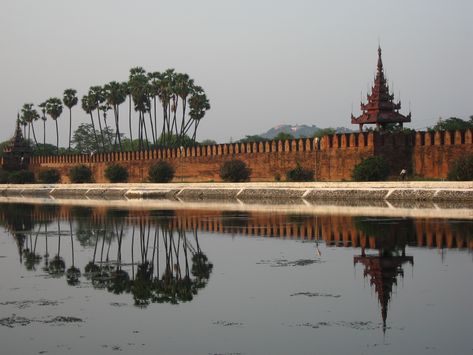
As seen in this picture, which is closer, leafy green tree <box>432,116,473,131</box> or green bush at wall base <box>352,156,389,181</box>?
green bush at wall base <box>352,156,389,181</box>

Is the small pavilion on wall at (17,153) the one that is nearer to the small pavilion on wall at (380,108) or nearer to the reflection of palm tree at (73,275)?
the small pavilion on wall at (380,108)

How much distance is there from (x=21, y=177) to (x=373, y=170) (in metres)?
37.1

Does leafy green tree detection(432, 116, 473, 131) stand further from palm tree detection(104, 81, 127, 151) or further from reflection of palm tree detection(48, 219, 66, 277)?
reflection of palm tree detection(48, 219, 66, 277)

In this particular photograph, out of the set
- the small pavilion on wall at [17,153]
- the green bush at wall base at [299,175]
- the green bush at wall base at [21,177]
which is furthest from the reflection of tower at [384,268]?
the small pavilion on wall at [17,153]

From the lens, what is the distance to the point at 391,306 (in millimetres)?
9609

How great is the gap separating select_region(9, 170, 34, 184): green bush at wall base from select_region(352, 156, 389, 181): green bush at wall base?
3597 cm

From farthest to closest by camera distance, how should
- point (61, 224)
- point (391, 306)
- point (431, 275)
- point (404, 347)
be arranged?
point (61, 224) → point (431, 275) → point (391, 306) → point (404, 347)

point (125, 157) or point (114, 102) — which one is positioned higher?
point (114, 102)

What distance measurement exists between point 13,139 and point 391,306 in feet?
241

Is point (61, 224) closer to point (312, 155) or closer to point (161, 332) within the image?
point (161, 332)

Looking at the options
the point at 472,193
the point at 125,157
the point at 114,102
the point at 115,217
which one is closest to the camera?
the point at 115,217

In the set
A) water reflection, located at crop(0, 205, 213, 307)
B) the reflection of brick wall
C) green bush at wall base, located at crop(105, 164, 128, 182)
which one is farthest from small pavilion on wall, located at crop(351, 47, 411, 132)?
water reflection, located at crop(0, 205, 213, 307)

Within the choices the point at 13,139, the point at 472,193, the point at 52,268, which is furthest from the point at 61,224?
the point at 13,139

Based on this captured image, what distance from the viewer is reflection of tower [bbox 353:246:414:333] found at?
10320 millimetres
